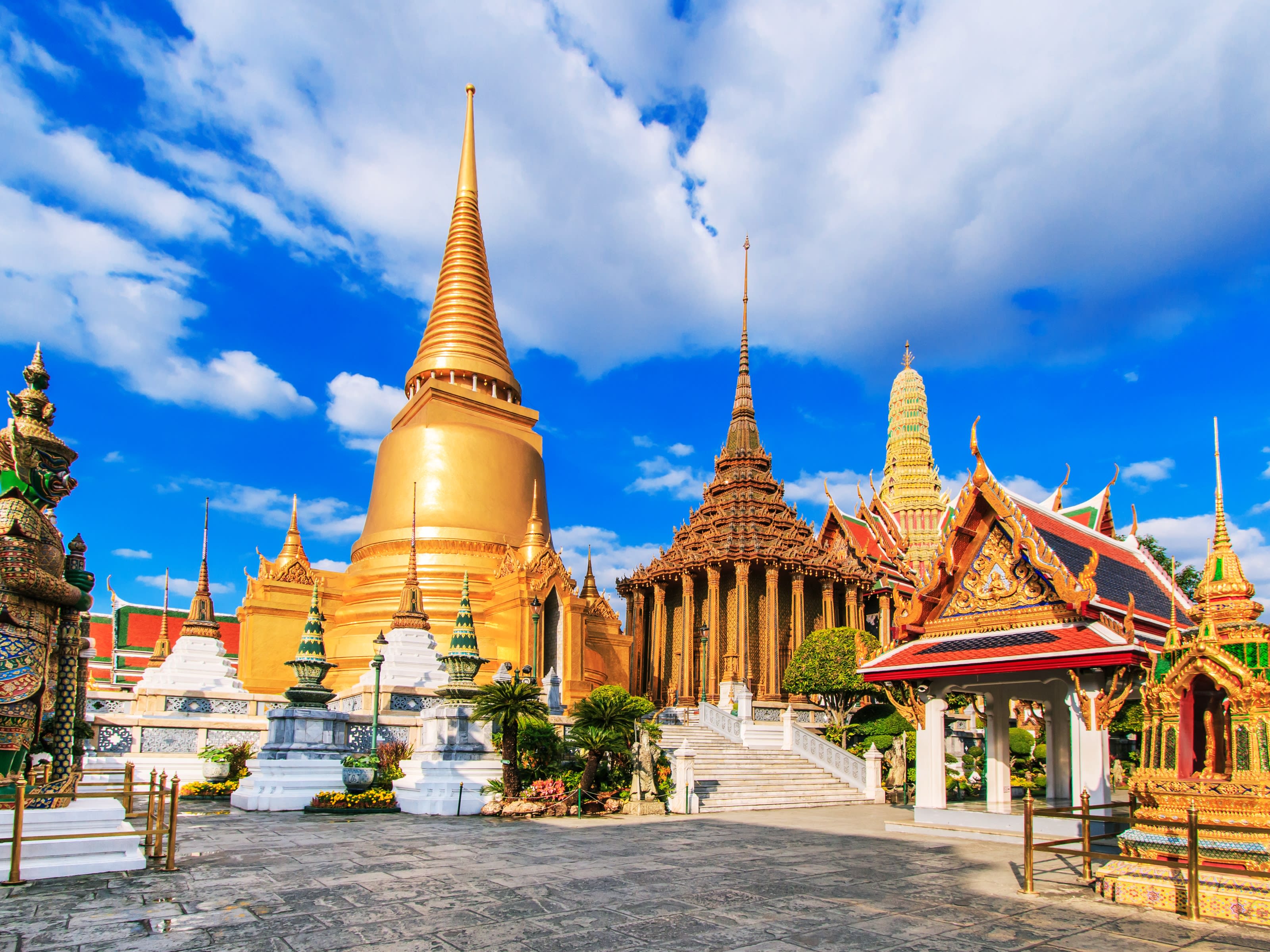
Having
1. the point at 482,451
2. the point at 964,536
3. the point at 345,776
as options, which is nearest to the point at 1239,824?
the point at 964,536

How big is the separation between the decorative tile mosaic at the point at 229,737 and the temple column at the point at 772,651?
17.4 metres

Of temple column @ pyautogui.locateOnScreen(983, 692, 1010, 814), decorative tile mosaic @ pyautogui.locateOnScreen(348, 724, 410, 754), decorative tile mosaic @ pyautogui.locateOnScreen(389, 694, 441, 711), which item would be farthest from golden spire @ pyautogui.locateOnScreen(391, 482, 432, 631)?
temple column @ pyautogui.locateOnScreen(983, 692, 1010, 814)

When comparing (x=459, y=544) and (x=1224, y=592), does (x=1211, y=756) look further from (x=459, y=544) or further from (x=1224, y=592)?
(x=459, y=544)

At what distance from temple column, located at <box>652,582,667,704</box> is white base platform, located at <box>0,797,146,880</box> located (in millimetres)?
27011

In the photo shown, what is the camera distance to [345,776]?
661 inches

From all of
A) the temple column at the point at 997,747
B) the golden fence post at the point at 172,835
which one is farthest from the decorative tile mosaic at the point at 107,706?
the temple column at the point at 997,747

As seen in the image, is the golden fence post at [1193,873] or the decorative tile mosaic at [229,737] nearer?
the golden fence post at [1193,873]

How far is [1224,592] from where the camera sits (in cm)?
823

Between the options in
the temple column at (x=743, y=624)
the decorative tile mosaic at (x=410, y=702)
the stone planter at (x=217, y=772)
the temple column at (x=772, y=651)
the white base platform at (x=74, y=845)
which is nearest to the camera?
the white base platform at (x=74, y=845)

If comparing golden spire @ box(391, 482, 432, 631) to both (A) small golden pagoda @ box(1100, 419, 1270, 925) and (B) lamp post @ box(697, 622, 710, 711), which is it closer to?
(B) lamp post @ box(697, 622, 710, 711)

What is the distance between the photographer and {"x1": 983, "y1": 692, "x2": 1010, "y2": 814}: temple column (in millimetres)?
14625

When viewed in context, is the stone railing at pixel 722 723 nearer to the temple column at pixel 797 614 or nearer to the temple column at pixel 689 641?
the temple column at pixel 689 641

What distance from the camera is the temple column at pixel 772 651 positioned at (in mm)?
31328

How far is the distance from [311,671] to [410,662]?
664cm
